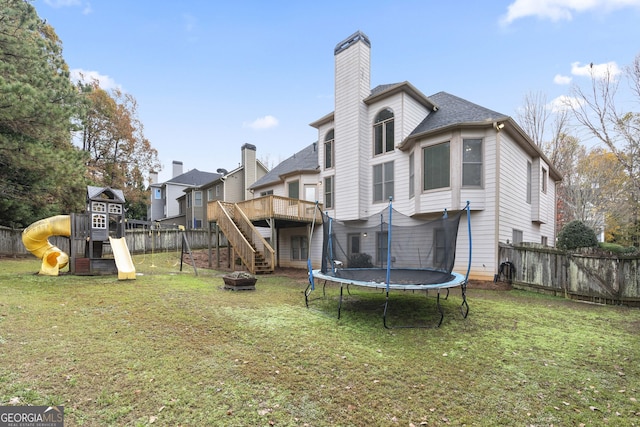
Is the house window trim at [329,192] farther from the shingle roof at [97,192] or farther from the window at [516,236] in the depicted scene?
the shingle roof at [97,192]

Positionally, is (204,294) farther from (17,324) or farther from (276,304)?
(17,324)

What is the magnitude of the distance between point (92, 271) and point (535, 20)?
63.9ft

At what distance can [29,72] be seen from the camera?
11109 millimetres

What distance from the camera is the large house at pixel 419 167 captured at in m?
10.1

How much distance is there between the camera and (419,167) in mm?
10898

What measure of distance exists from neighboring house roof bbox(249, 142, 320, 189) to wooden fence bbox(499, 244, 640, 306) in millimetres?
9483

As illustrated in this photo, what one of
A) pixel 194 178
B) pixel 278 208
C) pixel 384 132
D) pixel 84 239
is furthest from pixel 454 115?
pixel 194 178

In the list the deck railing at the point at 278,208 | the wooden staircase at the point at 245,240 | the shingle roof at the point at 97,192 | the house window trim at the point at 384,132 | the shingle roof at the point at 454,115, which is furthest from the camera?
the deck railing at the point at 278,208

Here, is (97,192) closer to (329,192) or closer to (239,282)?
(239,282)

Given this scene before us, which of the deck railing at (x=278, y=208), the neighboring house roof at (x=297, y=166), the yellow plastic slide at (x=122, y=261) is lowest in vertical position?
the yellow plastic slide at (x=122, y=261)

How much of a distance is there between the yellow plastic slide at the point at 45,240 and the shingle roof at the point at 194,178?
70.8 feet

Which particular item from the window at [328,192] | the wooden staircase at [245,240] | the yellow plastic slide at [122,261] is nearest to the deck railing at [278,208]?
the wooden staircase at [245,240]

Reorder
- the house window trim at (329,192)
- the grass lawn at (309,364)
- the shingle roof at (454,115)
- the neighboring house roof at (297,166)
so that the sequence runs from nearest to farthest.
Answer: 1. the grass lawn at (309,364)
2. the shingle roof at (454,115)
3. the house window trim at (329,192)
4. the neighboring house roof at (297,166)

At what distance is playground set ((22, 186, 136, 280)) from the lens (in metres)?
9.45
